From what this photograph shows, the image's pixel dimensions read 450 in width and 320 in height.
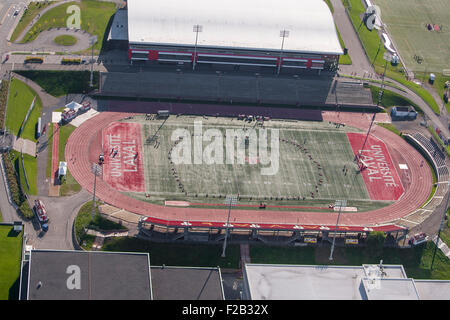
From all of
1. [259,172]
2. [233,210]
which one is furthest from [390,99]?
[233,210]

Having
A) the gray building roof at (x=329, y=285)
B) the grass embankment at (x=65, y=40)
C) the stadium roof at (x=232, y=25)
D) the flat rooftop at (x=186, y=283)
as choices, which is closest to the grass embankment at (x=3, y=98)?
the grass embankment at (x=65, y=40)

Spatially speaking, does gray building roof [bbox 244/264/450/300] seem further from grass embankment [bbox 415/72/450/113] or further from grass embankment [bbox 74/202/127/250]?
grass embankment [bbox 415/72/450/113]

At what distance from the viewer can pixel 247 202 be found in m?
136

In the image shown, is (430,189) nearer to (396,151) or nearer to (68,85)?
(396,151)

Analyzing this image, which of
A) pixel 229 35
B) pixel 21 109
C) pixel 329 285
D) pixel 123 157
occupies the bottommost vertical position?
pixel 123 157

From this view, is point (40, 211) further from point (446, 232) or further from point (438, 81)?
point (438, 81)

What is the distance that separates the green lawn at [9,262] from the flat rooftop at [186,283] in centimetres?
2274

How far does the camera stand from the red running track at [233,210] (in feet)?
430

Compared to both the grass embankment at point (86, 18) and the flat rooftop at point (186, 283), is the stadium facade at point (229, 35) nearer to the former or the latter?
the grass embankment at point (86, 18)

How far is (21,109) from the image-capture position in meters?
149

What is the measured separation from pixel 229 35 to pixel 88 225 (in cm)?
6913
